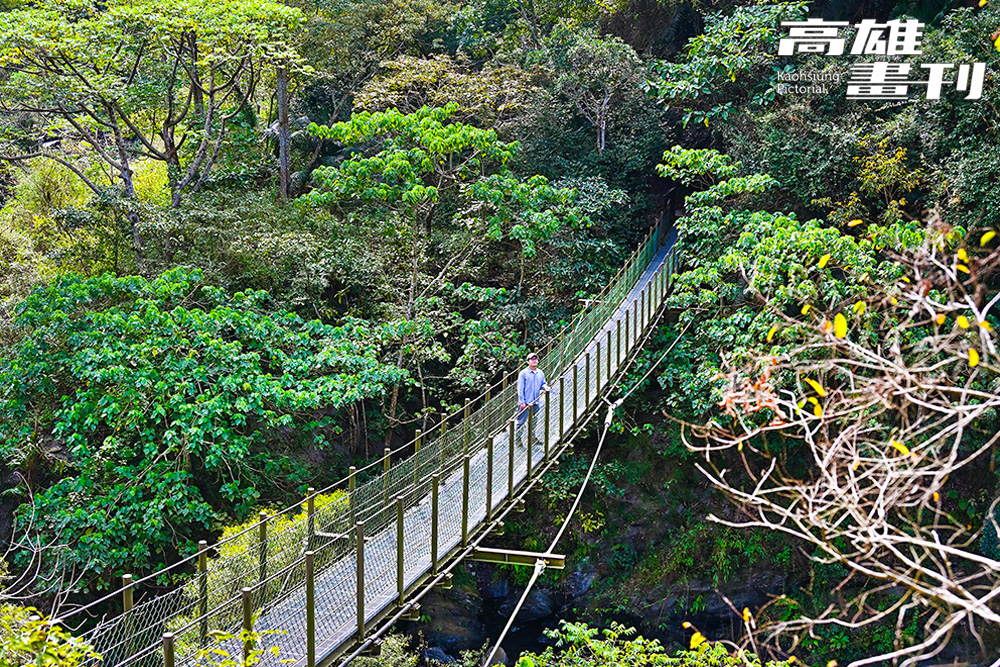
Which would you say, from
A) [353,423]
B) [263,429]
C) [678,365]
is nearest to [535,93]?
[678,365]

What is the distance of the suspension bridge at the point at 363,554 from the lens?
3.44 meters

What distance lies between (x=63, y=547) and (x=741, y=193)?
7129 mm

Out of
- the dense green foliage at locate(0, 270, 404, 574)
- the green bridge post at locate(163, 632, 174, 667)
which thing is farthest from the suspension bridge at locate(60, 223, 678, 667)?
the dense green foliage at locate(0, 270, 404, 574)

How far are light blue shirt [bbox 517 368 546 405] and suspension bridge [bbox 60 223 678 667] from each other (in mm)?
101

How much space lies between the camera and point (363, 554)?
13.0 ft

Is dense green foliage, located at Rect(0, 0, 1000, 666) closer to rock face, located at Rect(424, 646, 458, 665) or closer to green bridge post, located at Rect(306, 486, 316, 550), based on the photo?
rock face, located at Rect(424, 646, 458, 665)

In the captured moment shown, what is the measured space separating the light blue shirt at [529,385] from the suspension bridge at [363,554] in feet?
0.33

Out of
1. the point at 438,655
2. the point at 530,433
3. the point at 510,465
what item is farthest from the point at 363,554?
the point at 438,655

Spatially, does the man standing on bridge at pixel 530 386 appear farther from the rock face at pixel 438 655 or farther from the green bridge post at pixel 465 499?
the rock face at pixel 438 655

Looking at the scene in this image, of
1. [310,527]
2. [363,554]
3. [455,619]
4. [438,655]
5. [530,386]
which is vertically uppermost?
[530,386]

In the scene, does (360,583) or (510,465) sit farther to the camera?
(510,465)

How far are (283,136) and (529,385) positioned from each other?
5.60 m

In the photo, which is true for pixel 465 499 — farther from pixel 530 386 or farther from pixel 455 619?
pixel 455 619

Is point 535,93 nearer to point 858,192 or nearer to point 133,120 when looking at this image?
point 858,192
